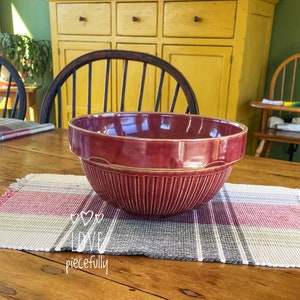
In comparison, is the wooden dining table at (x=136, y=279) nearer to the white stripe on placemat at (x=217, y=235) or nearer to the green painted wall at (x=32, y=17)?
the white stripe on placemat at (x=217, y=235)

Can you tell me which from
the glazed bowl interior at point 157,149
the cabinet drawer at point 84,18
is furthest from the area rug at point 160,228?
the cabinet drawer at point 84,18

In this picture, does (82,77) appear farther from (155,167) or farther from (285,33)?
(155,167)

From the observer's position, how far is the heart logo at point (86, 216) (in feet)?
1.76

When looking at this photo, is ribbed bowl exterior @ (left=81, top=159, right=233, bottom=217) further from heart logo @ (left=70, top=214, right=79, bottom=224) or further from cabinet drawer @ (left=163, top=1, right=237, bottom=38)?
cabinet drawer @ (left=163, top=1, right=237, bottom=38)

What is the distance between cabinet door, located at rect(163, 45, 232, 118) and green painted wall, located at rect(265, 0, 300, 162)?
1.69 feet

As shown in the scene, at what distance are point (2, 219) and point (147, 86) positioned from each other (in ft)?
6.14

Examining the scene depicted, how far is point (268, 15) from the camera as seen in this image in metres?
2.26

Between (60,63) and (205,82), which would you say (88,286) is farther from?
(60,63)

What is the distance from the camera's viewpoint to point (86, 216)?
21.8 inches

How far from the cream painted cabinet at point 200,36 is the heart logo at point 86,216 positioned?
1.69 m

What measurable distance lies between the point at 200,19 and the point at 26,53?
1438mm

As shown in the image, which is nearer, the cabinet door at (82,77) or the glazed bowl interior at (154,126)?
the glazed bowl interior at (154,126)

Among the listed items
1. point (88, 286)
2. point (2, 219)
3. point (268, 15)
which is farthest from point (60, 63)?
point (88, 286)

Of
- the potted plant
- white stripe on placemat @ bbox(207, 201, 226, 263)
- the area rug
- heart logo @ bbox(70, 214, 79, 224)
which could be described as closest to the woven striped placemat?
the area rug
